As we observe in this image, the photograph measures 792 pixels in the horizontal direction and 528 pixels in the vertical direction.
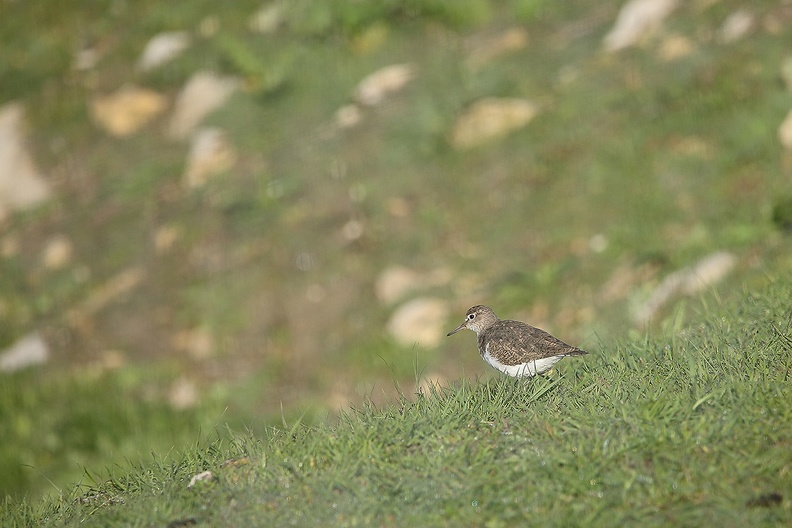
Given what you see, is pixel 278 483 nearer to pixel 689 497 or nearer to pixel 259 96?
pixel 689 497

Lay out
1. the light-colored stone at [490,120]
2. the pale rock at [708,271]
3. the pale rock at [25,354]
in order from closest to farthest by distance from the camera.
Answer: the pale rock at [708,271], the pale rock at [25,354], the light-colored stone at [490,120]

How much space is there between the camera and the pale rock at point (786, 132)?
35.0 ft

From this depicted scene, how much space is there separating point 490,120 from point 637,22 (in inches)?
100.0

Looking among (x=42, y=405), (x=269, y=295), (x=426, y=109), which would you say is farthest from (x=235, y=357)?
(x=426, y=109)

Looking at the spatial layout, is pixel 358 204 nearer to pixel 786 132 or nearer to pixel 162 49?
pixel 786 132

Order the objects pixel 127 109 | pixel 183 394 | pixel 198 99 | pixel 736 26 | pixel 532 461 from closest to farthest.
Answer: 1. pixel 532 461
2. pixel 183 394
3. pixel 736 26
4. pixel 198 99
5. pixel 127 109

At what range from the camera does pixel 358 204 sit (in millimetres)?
12719

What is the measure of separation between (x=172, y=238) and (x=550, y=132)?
17.3ft

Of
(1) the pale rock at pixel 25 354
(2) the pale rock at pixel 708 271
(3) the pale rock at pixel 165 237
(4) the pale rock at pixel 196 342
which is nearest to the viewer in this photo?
(2) the pale rock at pixel 708 271

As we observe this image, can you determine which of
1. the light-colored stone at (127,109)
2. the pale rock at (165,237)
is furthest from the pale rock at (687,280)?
the light-colored stone at (127,109)

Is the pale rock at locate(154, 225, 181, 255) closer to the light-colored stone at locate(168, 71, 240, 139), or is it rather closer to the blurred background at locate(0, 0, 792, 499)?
the blurred background at locate(0, 0, 792, 499)

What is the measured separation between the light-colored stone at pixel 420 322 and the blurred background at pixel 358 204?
1.2 inches

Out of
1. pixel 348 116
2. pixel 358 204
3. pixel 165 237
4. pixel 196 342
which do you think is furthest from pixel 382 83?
pixel 196 342

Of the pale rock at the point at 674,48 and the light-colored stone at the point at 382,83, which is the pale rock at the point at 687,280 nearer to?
the pale rock at the point at 674,48
